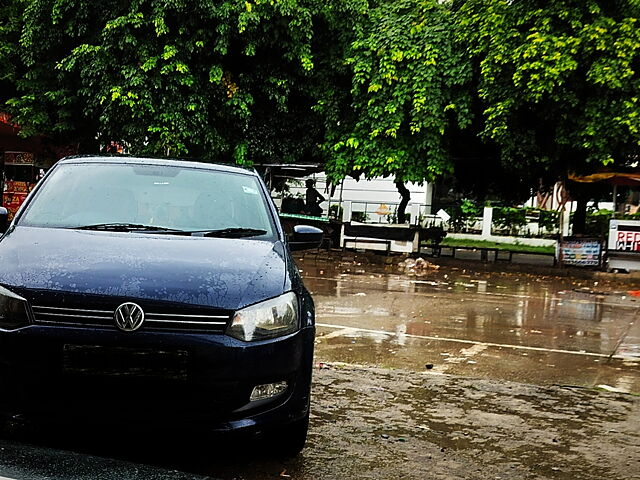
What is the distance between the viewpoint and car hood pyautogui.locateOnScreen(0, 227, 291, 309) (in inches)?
146

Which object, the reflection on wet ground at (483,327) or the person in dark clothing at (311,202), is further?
the person in dark clothing at (311,202)

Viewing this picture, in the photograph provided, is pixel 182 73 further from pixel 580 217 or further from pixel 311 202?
pixel 580 217

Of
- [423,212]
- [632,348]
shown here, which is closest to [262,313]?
[632,348]

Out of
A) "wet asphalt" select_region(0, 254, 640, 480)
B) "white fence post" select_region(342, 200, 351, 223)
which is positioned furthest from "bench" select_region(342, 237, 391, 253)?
"wet asphalt" select_region(0, 254, 640, 480)

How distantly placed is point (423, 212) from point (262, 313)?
2878 cm

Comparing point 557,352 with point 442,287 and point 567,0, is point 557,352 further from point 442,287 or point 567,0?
point 567,0

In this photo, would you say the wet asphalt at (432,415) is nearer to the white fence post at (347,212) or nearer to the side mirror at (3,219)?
the side mirror at (3,219)

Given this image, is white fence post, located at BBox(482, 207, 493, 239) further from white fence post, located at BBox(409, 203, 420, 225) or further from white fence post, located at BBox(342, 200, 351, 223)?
white fence post, located at BBox(342, 200, 351, 223)

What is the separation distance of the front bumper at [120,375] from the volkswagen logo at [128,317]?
1.5 inches

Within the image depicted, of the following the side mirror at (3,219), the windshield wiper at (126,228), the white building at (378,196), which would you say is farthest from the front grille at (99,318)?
the white building at (378,196)

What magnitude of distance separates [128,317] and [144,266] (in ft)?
1.16

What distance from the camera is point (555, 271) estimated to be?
63.7 feet

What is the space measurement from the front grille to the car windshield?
1.03 meters

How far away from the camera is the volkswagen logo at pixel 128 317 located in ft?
11.8
